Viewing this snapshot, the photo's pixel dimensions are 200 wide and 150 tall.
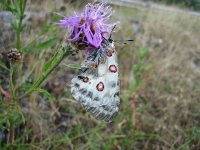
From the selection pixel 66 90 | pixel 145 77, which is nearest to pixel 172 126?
pixel 145 77

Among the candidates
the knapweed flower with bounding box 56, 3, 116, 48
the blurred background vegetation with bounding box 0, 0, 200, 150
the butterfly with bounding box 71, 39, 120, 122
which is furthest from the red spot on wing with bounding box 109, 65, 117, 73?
the blurred background vegetation with bounding box 0, 0, 200, 150

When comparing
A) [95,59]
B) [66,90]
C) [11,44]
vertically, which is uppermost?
[95,59]

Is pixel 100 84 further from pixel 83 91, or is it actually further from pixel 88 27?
pixel 88 27

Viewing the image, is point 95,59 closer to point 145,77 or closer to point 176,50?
point 145,77

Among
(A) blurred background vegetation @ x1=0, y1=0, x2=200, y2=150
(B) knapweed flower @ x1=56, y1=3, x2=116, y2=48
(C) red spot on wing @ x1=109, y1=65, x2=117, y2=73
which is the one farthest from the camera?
(A) blurred background vegetation @ x1=0, y1=0, x2=200, y2=150

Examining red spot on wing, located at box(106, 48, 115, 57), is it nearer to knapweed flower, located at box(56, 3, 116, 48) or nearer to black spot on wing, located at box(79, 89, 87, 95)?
knapweed flower, located at box(56, 3, 116, 48)

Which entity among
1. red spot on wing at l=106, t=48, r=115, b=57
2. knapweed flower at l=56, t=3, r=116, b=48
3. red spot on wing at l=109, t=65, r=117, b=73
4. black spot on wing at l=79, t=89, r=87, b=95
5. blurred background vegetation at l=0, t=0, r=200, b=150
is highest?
knapweed flower at l=56, t=3, r=116, b=48

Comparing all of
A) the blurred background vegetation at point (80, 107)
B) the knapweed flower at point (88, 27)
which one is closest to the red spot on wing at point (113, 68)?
the knapweed flower at point (88, 27)
